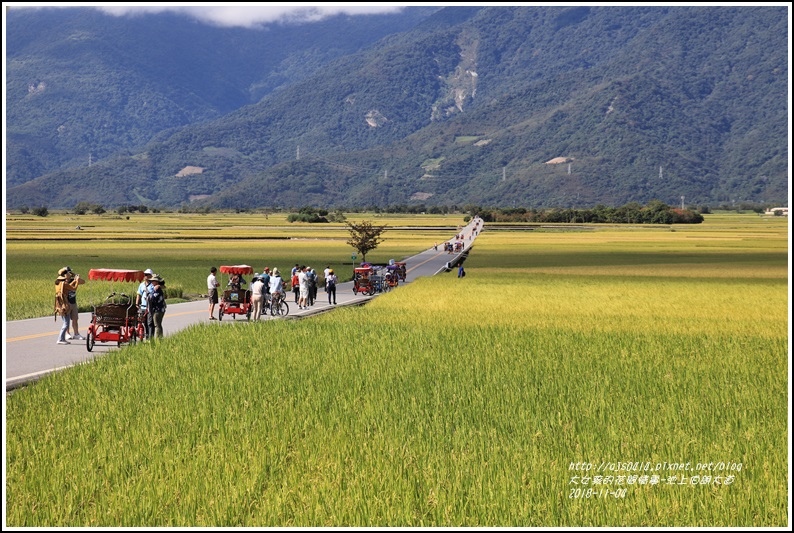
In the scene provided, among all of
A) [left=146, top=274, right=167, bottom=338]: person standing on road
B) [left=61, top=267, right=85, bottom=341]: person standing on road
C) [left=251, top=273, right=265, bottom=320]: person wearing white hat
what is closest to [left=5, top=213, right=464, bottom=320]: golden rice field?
[left=251, top=273, right=265, bottom=320]: person wearing white hat

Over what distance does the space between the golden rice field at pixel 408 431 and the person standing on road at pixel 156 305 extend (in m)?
1.19

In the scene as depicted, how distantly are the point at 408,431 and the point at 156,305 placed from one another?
12.9 metres

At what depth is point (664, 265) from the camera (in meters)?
77.5

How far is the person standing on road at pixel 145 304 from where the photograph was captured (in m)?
25.0

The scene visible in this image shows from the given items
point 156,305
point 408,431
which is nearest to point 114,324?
point 156,305

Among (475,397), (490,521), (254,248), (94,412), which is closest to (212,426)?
(94,412)

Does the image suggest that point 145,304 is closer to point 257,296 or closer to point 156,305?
point 156,305

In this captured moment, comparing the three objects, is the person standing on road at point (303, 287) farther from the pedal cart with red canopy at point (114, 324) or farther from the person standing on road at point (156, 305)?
the pedal cart with red canopy at point (114, 324)

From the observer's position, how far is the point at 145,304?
25.5 m

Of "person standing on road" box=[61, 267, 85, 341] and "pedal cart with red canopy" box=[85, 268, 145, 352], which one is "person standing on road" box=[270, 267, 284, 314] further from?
"pedal cart with red canopy" box=[85, 268, 145, 352]

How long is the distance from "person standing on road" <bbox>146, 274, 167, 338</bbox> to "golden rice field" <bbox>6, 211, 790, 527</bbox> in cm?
119

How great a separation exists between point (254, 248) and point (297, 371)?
80.9 m

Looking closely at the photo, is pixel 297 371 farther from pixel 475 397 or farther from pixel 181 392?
pixel 475 397

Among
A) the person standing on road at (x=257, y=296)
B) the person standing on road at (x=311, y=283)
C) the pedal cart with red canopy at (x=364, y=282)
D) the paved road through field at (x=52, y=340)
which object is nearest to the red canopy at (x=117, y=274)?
the paved road through field at (x=52, y=340)
